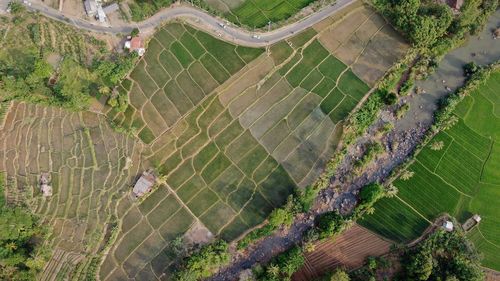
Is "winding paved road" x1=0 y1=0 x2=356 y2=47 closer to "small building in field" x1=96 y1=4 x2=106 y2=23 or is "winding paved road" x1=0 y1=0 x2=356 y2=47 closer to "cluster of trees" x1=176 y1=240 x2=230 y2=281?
"small building in field" x1=96 y1=4 x2=106 y2=23

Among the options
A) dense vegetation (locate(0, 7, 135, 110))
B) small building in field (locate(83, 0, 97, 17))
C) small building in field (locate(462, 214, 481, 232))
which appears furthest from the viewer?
small building in field (locate(83, 0, 97, 17))

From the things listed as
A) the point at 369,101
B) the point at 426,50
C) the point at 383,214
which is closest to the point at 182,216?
the point at 383,214

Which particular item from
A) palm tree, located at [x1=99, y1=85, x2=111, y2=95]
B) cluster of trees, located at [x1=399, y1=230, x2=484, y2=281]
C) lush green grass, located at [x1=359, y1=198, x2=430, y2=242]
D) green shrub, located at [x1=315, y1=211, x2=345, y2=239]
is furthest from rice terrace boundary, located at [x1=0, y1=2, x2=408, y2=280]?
cluster of trees, located at [x1=399, y1=230, x2=484, y2=281]

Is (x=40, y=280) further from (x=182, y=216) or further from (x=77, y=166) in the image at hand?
(x=182, y=216)


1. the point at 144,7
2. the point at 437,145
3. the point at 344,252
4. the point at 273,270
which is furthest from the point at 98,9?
the point at 437,145

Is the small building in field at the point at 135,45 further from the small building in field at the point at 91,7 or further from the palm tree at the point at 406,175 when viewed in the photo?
the palm tree at the point at 406,175

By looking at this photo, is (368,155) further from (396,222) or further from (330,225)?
(330,225)
